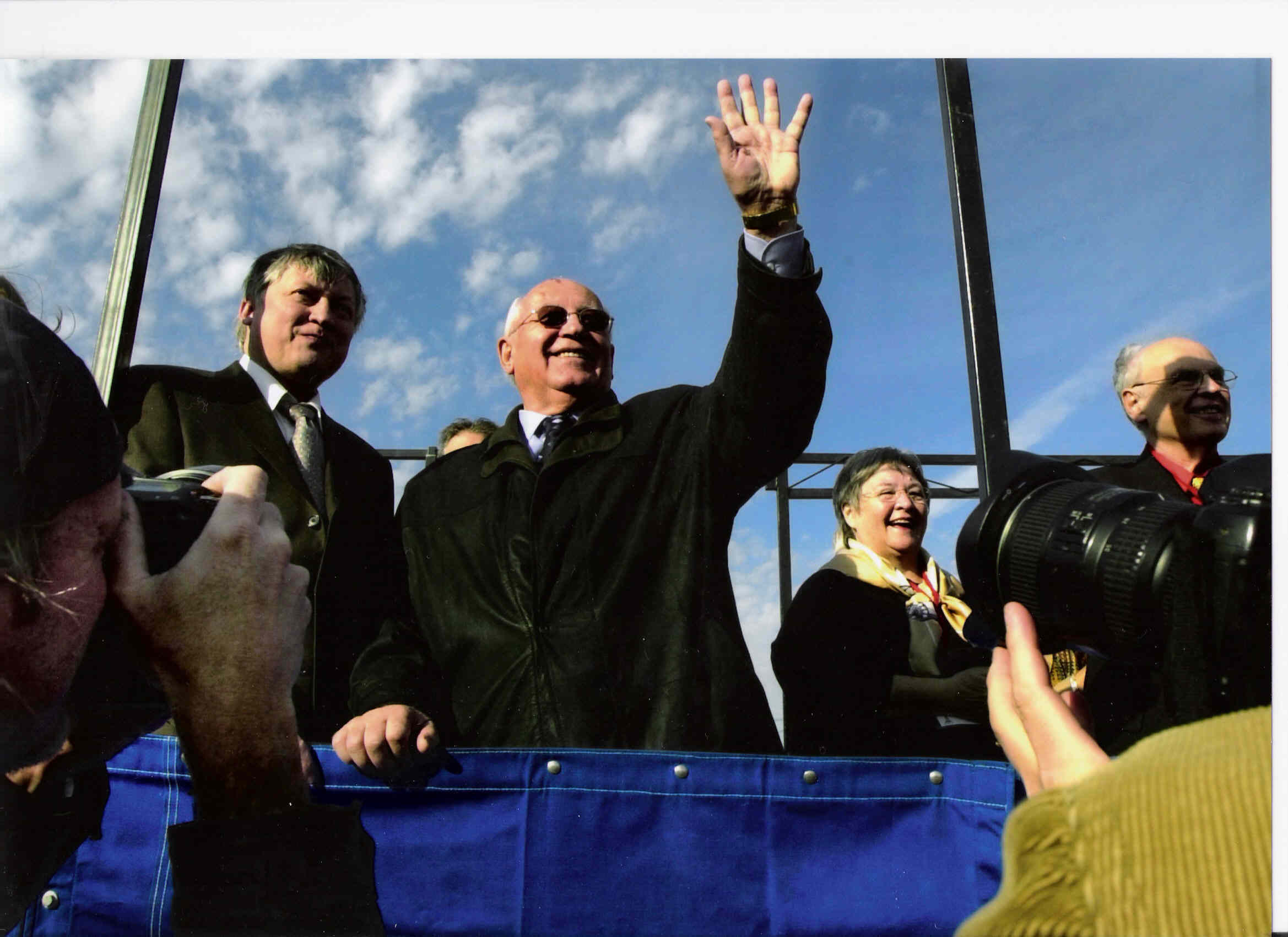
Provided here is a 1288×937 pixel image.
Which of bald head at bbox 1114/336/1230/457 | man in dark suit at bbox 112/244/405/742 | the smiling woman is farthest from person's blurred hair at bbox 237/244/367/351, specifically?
bald head at bbox 1114/336/1230/457

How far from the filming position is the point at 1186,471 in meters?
1.69

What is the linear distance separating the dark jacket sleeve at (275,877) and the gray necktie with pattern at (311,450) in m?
0.50

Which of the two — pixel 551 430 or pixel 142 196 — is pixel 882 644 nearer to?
pixel 551 430

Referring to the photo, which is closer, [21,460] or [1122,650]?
[1122,650]

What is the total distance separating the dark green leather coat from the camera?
1.72 m

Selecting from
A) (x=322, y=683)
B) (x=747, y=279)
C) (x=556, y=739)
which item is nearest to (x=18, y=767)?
(x=322, y=683)

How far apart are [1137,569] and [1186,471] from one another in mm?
516

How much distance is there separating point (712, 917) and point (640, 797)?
20 cm

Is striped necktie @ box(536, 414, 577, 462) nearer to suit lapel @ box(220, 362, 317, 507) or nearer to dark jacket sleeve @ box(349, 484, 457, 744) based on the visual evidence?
dark jacket sleeve @ box(349, 484, 457, 744)

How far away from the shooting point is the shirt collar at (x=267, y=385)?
181cm

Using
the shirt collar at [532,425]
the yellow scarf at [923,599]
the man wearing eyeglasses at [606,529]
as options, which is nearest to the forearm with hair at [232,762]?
the man wearing eyeglasses at [606,529]

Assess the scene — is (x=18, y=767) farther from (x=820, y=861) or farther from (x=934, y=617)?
(x=934, y=617)

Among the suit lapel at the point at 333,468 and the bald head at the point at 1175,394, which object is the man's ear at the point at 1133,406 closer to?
the bald head at the point at 1175,394

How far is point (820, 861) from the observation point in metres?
1.65
